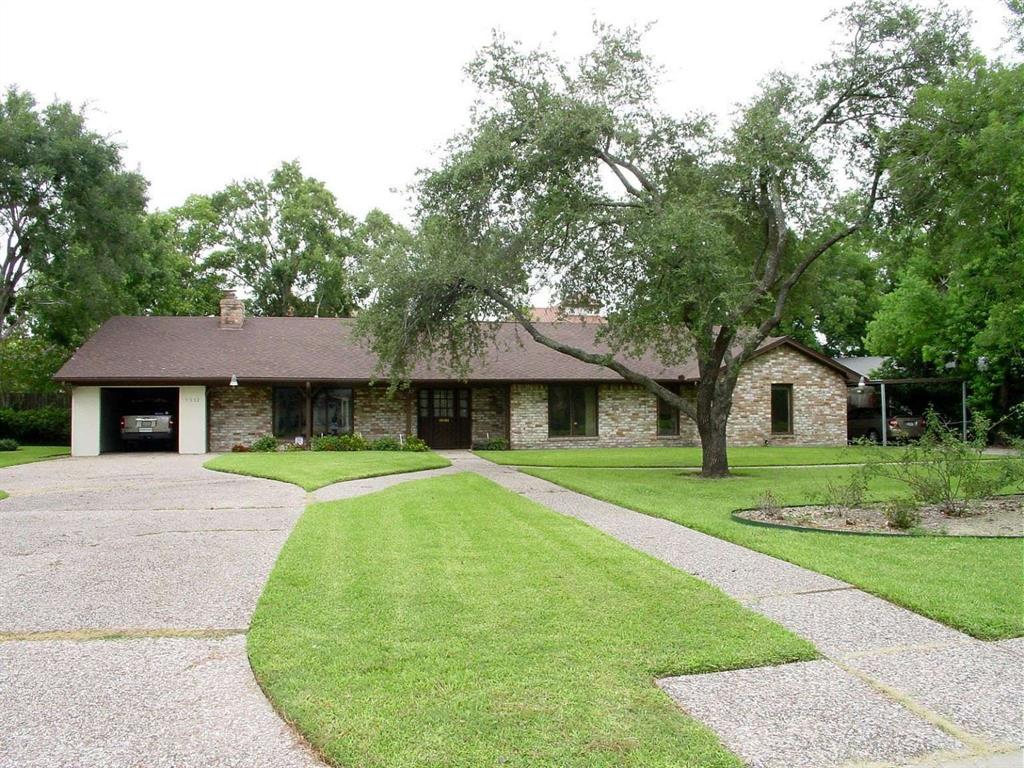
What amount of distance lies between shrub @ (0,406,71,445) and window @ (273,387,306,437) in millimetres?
9735

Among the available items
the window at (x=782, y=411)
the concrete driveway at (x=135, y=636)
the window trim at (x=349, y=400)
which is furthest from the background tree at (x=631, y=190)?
the window at (x=782, y=411)

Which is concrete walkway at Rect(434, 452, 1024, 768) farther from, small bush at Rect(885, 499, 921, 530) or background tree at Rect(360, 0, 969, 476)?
background tree at Rect(360, 0, 969, 476)

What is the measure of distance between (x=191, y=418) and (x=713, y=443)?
15.7m

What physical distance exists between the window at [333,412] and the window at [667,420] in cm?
1028

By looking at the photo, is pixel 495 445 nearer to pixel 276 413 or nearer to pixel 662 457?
pixel 662 457

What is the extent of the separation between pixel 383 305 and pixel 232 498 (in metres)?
5.27

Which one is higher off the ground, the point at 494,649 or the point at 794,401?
the point at 794,401

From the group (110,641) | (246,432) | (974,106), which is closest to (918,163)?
(974,106)

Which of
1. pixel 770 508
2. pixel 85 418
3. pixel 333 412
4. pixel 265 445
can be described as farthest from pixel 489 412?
pixel 770 508

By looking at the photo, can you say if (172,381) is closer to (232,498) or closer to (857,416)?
(232,498)

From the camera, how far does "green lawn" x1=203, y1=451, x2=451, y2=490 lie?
Result: 46.5 feet

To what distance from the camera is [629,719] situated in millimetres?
3387

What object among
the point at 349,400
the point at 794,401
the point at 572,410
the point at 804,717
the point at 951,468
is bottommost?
the point at 804,717

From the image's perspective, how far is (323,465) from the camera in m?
16.5
